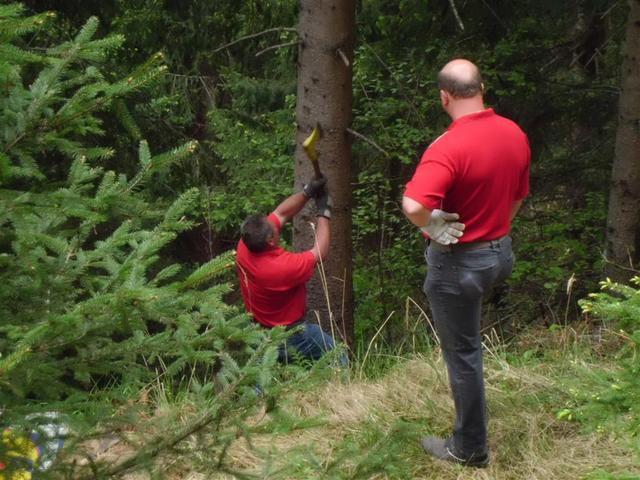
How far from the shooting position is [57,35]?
820 cm

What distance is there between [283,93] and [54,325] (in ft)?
34.3

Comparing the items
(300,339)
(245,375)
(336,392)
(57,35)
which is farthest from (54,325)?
(57,35)

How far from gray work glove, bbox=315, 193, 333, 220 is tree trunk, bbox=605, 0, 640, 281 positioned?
2.63 meters

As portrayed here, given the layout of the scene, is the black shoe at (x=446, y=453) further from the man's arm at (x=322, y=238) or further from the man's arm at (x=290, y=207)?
the man's arm at (x=290, y=207)

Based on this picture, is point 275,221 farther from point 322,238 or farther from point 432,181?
point 432,181

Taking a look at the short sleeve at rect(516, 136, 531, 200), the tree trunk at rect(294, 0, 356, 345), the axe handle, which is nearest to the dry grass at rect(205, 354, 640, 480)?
the short sleeve at rect(516, 136, 531, 200)

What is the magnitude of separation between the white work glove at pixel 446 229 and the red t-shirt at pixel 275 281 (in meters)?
2.05

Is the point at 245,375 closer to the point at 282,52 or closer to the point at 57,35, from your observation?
the point at 57,35

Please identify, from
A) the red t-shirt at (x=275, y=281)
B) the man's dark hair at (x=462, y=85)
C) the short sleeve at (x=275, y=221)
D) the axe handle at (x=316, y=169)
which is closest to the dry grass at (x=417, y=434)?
the red t-shirt at (x=275, y=281)

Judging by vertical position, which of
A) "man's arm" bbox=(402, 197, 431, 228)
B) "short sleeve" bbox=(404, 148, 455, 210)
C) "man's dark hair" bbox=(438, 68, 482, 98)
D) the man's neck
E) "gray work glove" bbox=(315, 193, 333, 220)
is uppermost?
"man's dark hair" bbox=(438, 68, 482, 98)

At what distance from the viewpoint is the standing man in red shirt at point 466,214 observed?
375 centimetres

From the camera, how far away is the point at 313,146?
20.6ft

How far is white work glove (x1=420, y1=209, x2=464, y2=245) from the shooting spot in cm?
378

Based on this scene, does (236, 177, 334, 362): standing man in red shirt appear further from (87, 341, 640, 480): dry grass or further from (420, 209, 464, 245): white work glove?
(420, 209, 464, 245): white work glove
